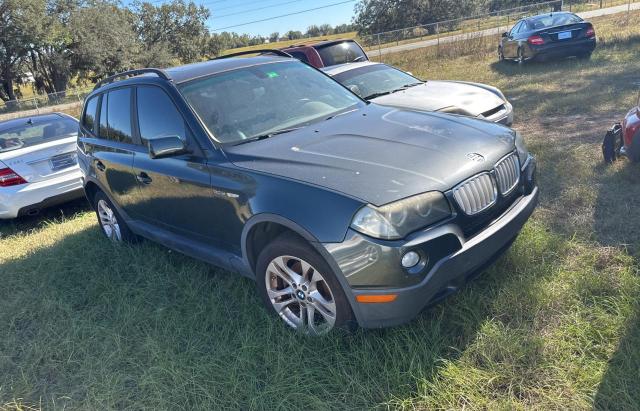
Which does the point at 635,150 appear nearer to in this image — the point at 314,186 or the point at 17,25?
the point at 314,186

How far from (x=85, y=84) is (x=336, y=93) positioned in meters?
46.2

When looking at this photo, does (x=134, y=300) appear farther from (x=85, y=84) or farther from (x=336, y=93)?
(x=85, y=84)

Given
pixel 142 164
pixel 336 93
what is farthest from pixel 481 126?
pixel 142 164

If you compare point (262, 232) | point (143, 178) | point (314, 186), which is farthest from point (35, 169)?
point (314, 186)

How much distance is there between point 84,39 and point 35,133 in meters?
36.9

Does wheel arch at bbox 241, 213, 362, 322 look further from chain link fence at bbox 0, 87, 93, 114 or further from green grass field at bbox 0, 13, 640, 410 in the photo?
chain link fence at bbox 0, 87, 93, 114

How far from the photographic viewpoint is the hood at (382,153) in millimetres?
2748

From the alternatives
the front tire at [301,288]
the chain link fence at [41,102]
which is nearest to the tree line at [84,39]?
the chain link fence at [41,102]

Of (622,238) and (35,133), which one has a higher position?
(35,133)

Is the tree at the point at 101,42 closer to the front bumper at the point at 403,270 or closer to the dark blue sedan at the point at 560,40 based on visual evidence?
the dark blue sedan at the point at 560,40

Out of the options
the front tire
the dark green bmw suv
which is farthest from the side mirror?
the front tire

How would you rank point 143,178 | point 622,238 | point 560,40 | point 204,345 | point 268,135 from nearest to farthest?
point 204,345 → point 268,135 → point 622,238 → point 143,178 → point 560,40

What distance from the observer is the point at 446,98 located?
6461mm

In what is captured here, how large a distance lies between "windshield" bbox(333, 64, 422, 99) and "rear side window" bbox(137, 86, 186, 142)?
3687 mm
